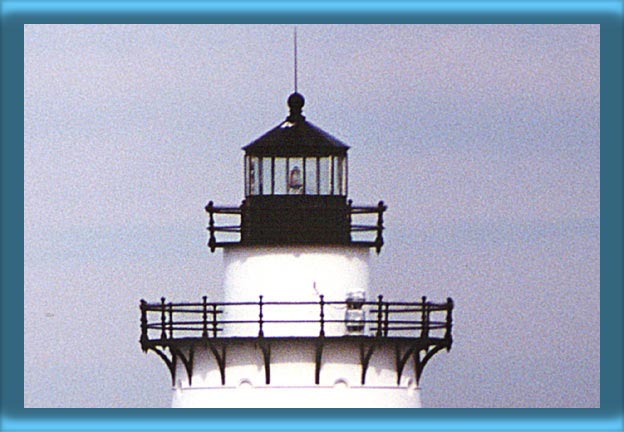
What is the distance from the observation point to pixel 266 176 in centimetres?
4381

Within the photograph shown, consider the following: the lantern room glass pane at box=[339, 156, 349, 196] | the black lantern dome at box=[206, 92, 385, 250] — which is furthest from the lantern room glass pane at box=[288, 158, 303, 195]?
the lantern room glass pane at box=[339, 156, 349, 196]

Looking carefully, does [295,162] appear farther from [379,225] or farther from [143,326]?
[143,326]

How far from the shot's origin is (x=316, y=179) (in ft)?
144

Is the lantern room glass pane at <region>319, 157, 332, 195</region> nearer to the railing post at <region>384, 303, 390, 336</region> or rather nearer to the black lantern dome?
the black lantern dome

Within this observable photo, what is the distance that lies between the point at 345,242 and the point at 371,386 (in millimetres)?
1962

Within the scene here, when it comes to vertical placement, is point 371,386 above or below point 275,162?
below

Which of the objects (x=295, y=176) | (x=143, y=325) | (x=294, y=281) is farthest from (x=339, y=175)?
(x=143, y=325)

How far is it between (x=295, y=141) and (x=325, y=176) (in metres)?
0.62

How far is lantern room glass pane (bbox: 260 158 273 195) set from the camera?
144ft

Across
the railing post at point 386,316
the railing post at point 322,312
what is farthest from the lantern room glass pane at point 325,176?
the railing post at point 386,316

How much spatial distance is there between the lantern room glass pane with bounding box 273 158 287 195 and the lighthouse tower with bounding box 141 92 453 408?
0.04 ft

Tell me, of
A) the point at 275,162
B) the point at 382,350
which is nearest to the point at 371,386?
the point at 382,350

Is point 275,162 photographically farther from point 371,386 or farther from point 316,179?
point 371,386

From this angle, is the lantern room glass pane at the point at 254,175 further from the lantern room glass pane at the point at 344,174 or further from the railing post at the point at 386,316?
the railing post at the point at 386,316
